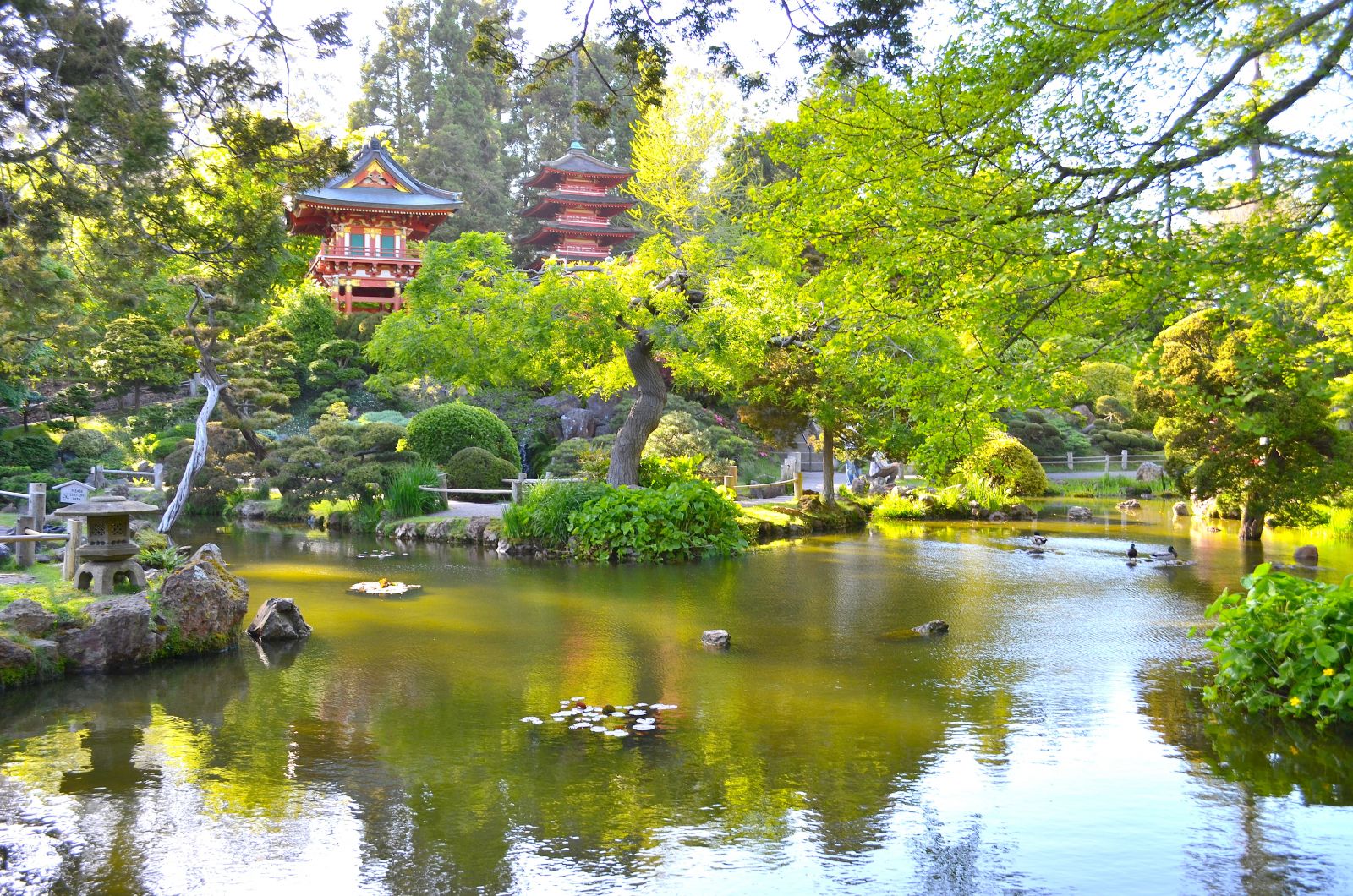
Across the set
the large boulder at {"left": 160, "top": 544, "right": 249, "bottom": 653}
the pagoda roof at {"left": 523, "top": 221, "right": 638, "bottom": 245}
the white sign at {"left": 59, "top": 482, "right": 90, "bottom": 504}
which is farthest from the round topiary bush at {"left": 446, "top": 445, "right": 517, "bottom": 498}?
the pagoda roof at {"left": 523, "top": 221, "right": 638, "bottom": 245}

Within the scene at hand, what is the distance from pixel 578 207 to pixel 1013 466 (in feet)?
55.4

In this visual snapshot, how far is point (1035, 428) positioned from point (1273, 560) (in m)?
15.4

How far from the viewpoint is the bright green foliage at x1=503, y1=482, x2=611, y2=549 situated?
13984 mm

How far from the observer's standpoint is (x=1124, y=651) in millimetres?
8203

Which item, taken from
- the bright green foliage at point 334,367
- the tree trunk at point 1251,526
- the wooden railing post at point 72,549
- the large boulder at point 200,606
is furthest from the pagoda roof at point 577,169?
the large boulder at point 200,606

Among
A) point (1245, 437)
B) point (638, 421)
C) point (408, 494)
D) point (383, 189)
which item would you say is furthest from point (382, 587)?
point (383, 189)

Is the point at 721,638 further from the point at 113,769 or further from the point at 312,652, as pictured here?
the point at 113,769

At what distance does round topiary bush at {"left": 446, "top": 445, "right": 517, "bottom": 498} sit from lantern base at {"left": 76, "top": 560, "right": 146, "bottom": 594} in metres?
9.76

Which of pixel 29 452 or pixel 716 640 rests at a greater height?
pixel 29 452

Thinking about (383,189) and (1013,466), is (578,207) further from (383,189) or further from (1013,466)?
(1013,466)

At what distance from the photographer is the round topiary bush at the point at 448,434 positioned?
18.7 meters

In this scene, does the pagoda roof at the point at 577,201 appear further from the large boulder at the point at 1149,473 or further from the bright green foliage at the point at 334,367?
the large boulder at the point at 1149,473

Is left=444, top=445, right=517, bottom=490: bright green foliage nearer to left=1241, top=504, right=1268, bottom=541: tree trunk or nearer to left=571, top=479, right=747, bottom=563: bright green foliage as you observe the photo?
left=571, top=479, right=747, bottom=563: bright green foliage

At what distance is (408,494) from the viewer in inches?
658
